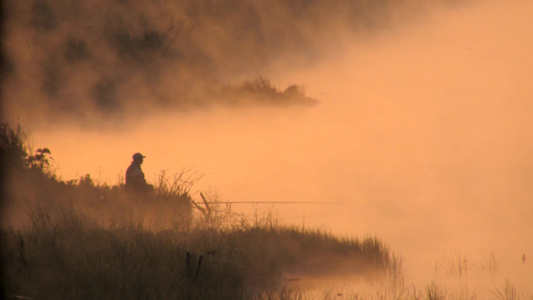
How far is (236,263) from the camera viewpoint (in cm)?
683

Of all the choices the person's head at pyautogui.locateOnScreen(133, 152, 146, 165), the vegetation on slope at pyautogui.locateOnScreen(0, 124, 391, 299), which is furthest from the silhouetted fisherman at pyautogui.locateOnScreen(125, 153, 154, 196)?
the vegetation on slope at pyautogui.locateOnScreen(0, 124, 391, 299)

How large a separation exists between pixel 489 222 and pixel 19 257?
7.84 meters

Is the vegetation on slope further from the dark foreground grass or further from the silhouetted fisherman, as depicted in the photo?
the silhouetted fisherman

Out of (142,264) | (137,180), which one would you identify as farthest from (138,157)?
(142,264)

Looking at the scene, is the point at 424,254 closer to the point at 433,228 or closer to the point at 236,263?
the point at 433,228

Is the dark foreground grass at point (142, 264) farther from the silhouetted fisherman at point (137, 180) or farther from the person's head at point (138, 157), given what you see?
the person's head at point (138, 157)

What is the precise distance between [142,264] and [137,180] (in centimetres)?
405

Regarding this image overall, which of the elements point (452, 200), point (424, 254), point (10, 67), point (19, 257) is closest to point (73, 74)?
point (10, 67)

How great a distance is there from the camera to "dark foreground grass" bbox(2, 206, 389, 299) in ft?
18.9

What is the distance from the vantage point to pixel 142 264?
621 cm

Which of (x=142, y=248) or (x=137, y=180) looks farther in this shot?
(x=137, y=180)

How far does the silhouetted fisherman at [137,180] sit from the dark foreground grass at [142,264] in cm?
174

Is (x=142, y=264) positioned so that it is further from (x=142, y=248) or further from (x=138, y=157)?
Result: (x=138, y=157)

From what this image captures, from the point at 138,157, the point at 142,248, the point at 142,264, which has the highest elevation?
the point at 138,157
